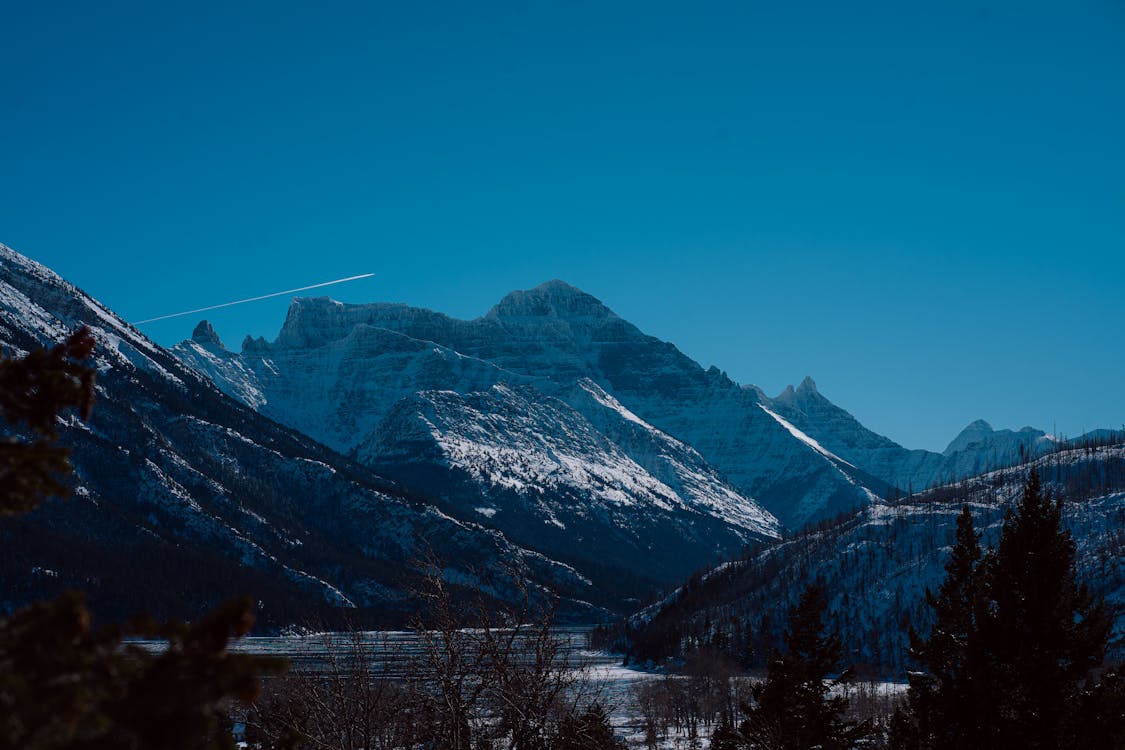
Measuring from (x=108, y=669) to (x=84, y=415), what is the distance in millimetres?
3158

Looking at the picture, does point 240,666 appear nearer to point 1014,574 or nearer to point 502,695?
point 502,695

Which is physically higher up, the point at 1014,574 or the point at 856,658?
the point at 1014,574

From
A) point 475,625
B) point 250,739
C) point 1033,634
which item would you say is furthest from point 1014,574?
point 250,739

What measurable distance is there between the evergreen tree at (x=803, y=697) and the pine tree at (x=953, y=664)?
8.38 feet

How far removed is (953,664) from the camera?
3053cm

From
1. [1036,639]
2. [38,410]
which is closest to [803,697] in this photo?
[1036,639]

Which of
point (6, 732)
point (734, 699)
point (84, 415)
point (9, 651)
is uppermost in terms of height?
point (84, 415)

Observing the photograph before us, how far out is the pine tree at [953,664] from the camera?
26953 millimetres

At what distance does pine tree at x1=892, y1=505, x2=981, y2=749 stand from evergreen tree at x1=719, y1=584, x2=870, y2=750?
2555 millimetres

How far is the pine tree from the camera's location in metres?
27.0

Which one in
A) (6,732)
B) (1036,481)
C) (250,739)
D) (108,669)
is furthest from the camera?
(250,739)

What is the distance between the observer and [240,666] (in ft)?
17.8

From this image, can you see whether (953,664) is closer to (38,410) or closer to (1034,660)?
(1034,660)

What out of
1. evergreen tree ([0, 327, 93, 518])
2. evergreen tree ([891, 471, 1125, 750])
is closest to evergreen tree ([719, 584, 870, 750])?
evergreen tree ([891, 471, 1125, 750])
